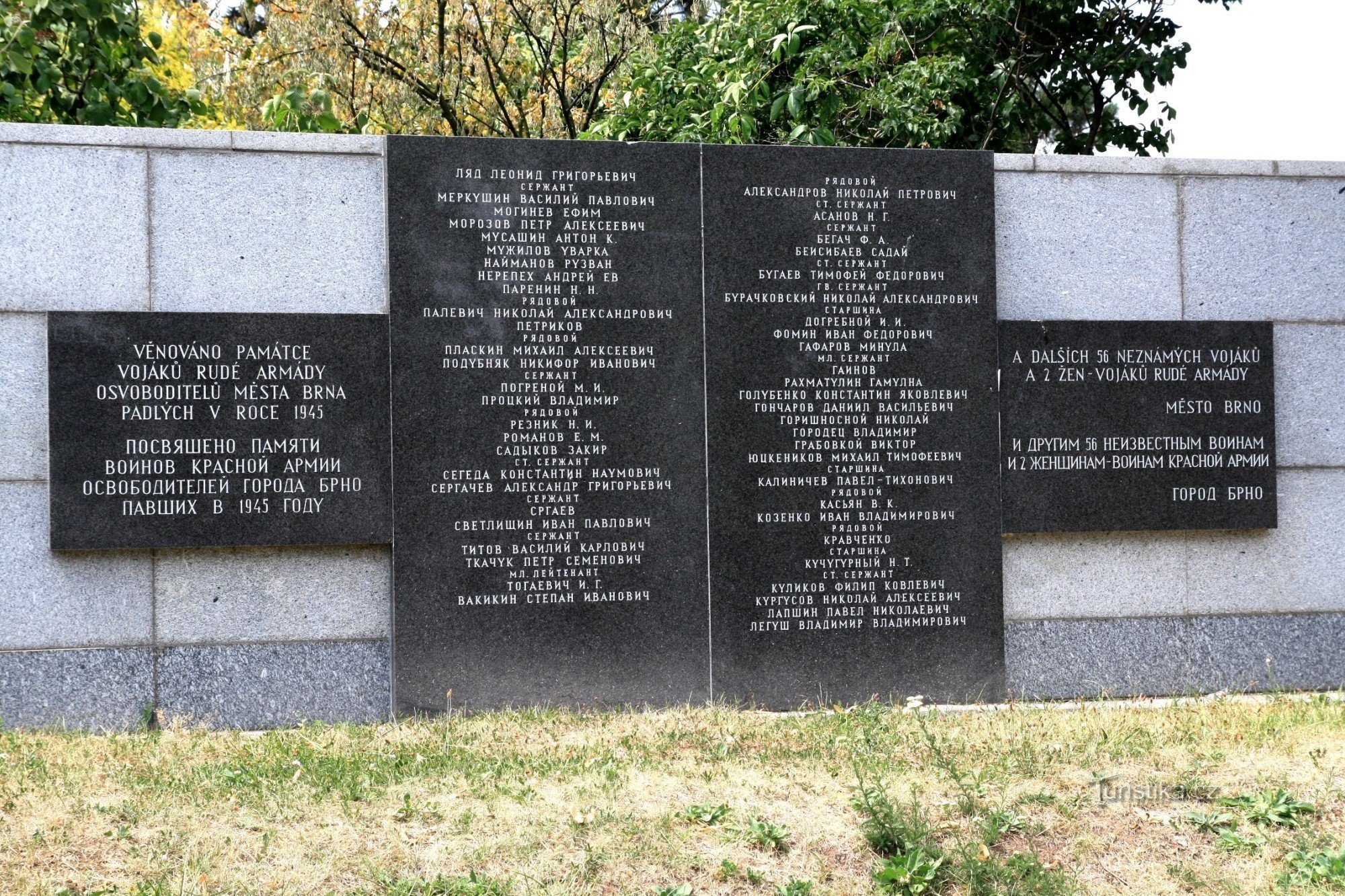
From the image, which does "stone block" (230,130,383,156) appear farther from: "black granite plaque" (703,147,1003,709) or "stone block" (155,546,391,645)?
"stone block" (155,546,391,645)

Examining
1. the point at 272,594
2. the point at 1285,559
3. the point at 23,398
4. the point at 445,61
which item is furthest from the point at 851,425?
the point at 445,61

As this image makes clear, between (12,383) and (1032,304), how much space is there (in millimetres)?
5708

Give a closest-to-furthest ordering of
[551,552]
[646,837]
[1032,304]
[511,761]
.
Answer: [646,837] → [511,761] → [551,552] → [1032,304]

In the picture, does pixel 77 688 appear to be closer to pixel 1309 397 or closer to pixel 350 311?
pixel 350 311

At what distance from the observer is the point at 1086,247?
789 cm

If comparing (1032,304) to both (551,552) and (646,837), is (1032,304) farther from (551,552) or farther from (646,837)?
(646,837)

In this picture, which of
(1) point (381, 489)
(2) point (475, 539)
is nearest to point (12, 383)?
(1) point (381, 489)

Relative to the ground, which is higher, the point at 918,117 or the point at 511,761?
the point at 918,117

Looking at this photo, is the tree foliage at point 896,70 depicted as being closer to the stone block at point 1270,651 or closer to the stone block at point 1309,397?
the stone block at point 1309,397

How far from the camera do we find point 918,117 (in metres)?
11.1

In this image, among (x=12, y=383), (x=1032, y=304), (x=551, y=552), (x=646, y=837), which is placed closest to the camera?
(x=646, y=837)

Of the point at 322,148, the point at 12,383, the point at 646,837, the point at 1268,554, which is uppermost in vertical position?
the point at 322,148

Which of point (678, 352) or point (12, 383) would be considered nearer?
point (12, 383)

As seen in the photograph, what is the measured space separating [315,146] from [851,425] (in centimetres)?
338
